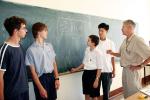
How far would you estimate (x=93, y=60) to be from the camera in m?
3.63

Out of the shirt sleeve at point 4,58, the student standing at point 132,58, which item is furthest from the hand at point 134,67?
the shirt sleeve at point 4,58

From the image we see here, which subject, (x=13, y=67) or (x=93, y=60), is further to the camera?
(x=93, y=60)

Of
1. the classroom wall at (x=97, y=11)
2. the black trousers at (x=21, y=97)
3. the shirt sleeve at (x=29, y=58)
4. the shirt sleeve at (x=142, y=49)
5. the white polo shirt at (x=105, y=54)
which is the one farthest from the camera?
the white polo shirt at (x=105, y=54)

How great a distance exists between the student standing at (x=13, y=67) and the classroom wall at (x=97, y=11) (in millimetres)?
619

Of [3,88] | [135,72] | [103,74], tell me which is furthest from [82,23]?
[3,88]

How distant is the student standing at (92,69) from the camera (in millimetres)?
3588

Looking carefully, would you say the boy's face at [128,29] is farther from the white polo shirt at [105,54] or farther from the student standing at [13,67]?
the student standing at [13,67]

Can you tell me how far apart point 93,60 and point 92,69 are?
0.49 feet

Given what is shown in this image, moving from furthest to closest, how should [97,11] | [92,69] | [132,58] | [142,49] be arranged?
[97,11], [92,69], [132,58], [142,49]

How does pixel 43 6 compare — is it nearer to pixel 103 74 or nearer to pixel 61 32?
pixel 61 32

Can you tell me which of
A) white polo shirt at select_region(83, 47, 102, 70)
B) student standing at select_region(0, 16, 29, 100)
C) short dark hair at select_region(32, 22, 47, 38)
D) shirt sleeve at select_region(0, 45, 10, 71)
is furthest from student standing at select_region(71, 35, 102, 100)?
shirt sleeve at select_region(0, 45, 10, 71)

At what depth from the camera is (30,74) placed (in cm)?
287

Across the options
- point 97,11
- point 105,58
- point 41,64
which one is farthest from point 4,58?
point 97,11

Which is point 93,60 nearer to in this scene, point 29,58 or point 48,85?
point 48,85
